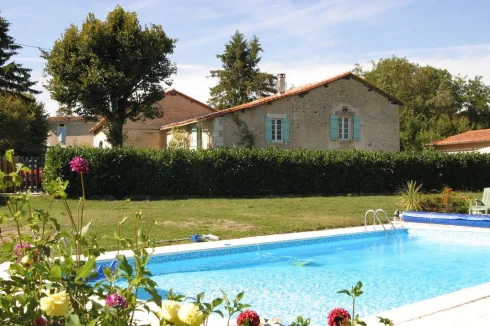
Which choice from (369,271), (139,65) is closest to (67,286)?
(369,271)

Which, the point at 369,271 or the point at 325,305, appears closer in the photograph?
the point at 325,305

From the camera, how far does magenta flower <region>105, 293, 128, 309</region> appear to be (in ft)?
7.55

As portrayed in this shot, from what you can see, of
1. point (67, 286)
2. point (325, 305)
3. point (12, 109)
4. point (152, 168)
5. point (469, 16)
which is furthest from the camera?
point (12, 109)

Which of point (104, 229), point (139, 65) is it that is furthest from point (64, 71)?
point (104, 229)

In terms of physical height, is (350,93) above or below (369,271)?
above

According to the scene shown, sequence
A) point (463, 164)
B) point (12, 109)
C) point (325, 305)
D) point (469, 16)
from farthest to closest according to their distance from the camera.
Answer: point (12, 109) → point (463, 164) → point (469, 16) → point (325, 305)

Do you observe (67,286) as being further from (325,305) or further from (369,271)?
(369,271)

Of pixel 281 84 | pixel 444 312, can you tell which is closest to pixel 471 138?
pixel 281 84

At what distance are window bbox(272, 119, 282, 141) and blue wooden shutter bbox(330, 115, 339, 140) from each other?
335 cm

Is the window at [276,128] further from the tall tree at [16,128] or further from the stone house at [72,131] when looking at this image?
the stone house at [72,131]

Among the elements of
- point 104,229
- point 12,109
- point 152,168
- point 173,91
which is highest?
point 173,91

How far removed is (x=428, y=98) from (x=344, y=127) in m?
28.1

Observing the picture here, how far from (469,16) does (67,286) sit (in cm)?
2063

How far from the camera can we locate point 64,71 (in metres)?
26.2
